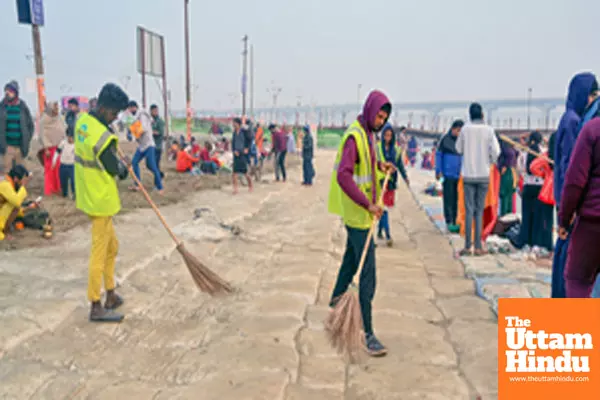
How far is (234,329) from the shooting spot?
161 inches

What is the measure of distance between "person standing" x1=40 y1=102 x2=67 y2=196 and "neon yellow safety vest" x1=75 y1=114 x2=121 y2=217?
17.9 feet

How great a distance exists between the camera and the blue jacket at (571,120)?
3.72 metres

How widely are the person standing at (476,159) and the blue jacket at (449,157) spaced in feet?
4.30

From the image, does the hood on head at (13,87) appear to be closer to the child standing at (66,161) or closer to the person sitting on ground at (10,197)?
the child standing at (66,161)

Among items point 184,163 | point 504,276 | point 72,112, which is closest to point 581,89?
point 504,276

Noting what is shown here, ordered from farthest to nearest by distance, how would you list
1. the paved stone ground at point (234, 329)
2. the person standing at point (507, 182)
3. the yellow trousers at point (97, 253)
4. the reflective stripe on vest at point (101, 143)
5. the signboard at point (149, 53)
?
the signboard at point (149, 53) → the person standing at point (507, 182) → the yellow trousers at point (97, 253) → the reflective stripe on vest at point (101, 143) → the paved stone ground at point (234, 329)

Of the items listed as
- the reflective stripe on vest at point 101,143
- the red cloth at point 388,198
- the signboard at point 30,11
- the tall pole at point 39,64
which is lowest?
the red cloth at point 388,198

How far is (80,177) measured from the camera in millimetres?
4020

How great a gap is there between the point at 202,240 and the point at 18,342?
3401 mm

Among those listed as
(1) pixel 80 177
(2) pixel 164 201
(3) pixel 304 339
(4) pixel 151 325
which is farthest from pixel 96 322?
(2) pixel 164 201

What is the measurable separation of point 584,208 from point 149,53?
648 inches

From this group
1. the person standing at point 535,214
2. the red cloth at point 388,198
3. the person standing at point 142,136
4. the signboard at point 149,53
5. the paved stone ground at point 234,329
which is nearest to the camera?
the paved stone ground at point 234,329

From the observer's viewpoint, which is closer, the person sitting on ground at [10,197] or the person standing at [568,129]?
the person standing at [568,129]

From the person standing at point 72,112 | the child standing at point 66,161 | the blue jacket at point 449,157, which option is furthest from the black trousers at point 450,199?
the person standing at point 72,112
